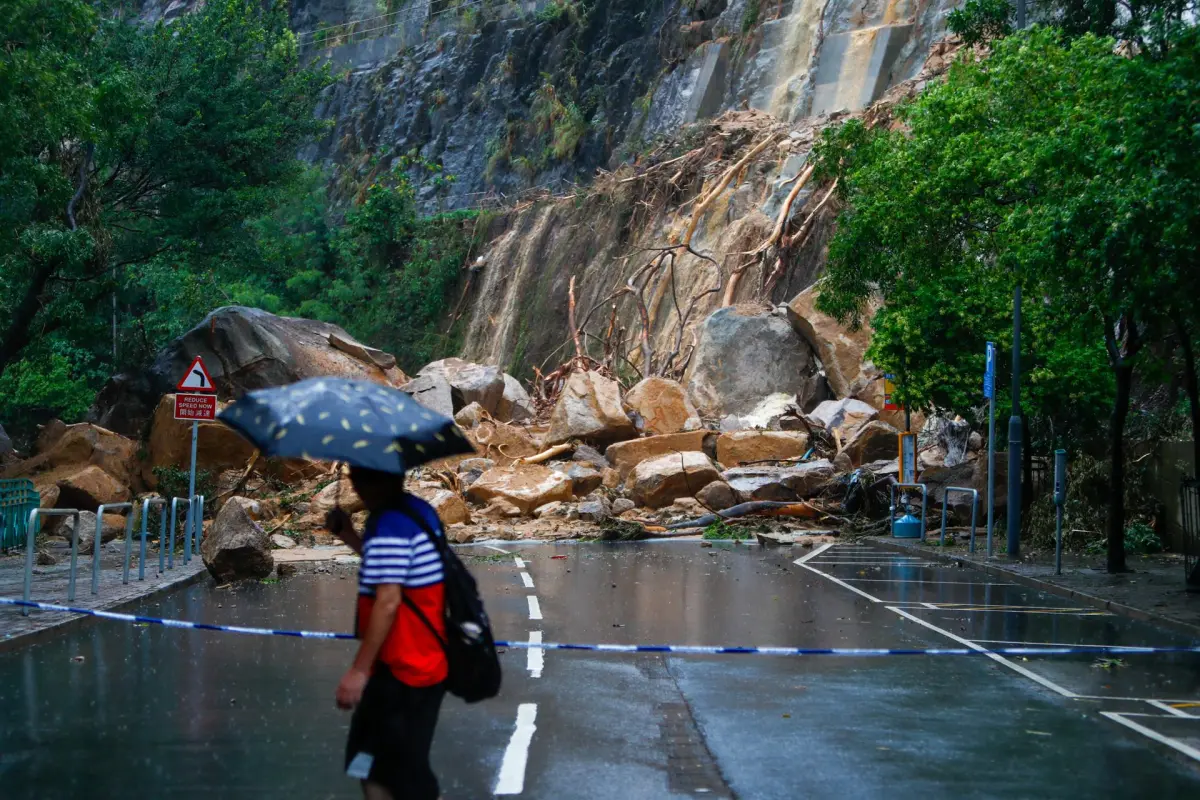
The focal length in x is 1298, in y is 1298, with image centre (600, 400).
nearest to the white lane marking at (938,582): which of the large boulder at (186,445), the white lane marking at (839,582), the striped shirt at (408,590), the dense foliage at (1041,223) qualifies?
the white lane marking at (839,582)

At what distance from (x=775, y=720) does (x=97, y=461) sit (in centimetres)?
2308

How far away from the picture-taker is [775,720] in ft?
25.6

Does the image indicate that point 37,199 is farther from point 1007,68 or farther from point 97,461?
point 1007,68

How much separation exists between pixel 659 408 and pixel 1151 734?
84.9 ft

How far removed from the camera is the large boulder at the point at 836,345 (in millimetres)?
35562

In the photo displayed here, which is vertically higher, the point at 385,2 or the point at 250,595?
the point at 385,2

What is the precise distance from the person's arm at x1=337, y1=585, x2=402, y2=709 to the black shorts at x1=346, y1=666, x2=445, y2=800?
8 centimetres

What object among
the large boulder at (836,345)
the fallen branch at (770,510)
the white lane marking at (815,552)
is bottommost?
the white lane marking at (815,552)

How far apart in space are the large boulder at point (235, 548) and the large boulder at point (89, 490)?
10493 mm

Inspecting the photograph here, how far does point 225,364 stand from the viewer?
3234 cm

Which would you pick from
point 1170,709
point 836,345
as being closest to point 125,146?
point 836,345

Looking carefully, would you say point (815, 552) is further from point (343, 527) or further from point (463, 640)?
point (463, 640)

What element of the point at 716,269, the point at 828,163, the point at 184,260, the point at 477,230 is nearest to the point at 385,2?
the point at 477,230

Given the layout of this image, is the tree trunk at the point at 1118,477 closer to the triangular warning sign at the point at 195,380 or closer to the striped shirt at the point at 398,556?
the triangular warning sign at the point at 195,380
